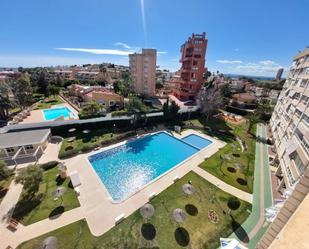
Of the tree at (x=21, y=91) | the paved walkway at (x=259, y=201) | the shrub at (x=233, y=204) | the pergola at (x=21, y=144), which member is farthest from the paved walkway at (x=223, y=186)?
the tree at (x=21, y=91)

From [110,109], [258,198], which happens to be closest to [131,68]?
[110,109]

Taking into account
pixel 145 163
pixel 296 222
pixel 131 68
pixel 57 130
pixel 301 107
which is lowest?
pixel 145 163

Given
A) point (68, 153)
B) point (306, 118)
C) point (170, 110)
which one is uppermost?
point (306, 118)

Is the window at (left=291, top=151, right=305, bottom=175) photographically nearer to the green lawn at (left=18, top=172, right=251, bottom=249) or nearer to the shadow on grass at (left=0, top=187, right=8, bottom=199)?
the green lawn at (left=18, top=172, right=251, bottom=249)

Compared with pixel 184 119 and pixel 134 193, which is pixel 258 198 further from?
pixel 184 119

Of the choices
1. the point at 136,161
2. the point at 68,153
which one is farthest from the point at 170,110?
the point at 68,153

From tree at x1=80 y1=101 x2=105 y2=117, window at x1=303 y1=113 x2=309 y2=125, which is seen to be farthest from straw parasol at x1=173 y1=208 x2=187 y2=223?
tree at x1=80 y1=101 x2=105 y2=117

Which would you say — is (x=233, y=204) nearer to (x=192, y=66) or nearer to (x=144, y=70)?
(x=192, y=66)
